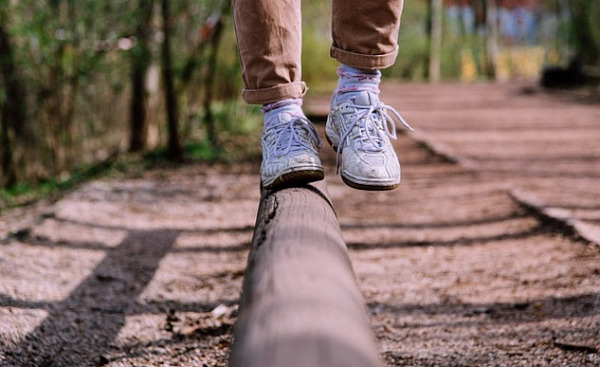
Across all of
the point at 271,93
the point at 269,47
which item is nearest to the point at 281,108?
the point at 271,93

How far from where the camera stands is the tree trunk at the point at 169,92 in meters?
5.14

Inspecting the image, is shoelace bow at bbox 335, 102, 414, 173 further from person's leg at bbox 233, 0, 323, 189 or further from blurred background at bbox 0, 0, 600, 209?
blurred background at bbox 0, 0, 600, 209

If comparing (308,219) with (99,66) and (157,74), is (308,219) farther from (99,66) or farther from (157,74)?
(157,74)

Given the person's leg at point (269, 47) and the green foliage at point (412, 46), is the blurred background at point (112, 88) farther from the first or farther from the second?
the green foliage at point (412, 46)

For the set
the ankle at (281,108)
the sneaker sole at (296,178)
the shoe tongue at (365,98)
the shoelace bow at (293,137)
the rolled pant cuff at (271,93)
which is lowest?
the sneaker sole at (296,178)

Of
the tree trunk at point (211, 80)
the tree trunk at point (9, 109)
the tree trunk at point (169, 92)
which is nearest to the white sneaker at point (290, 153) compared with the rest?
the tree trunk at point (169, 92)

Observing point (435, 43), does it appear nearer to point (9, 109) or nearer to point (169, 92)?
point (169, 92)

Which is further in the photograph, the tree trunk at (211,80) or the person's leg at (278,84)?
the tree trunk at (211,80)

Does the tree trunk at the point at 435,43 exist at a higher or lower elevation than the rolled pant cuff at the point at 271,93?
lower

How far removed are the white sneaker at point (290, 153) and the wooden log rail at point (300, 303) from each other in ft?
0.78

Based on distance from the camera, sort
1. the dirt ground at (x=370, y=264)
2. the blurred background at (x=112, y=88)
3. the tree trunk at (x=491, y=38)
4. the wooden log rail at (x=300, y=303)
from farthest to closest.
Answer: the tree trunk at (x=491, y=38), the blurred background at (x=112, y=88), the dirt ground at (x=370, y=264), the wooden log rail at (x=300, y=303)

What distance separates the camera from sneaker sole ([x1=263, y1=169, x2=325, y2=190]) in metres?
1.54

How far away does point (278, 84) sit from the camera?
169cm

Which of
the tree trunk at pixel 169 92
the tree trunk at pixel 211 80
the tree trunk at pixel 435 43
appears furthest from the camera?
the tree trunk at pixel 435 43
